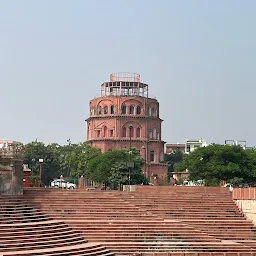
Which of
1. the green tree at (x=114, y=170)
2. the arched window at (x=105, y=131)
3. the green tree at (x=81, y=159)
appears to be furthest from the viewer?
the arched window at (x=105, y=131)

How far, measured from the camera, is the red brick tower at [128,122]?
82.3 meters

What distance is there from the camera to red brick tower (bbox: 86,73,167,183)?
82.3m

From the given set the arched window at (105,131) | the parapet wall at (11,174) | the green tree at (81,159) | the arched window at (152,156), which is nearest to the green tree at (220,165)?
the green tree at (81,159)

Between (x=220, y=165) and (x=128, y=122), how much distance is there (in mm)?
31434

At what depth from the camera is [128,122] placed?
3265 inches

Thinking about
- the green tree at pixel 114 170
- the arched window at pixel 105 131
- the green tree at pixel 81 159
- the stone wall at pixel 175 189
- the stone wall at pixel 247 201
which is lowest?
the stone wall at pixel 247 201

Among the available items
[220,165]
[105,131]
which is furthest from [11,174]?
[105,131]

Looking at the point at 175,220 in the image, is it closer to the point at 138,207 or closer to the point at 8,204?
the point at 138,207

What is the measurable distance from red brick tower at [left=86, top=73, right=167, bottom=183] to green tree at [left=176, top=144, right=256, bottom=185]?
27.2 meters

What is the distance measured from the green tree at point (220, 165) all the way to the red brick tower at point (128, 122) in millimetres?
27249

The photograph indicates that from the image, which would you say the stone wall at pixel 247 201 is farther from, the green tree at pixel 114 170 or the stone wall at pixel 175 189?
the green tree at pixel 114 170

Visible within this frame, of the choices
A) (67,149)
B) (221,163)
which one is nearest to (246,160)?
(221,163)

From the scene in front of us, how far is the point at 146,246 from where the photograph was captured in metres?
29.4

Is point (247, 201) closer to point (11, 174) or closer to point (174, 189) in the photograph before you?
point (174, 189)
